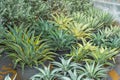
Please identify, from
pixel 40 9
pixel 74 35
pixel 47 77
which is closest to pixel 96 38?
pixel 74 35

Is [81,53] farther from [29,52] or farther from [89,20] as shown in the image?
[89,20]

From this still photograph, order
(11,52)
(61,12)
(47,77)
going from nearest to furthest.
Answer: (47,77)
(11,52)
(61,12)

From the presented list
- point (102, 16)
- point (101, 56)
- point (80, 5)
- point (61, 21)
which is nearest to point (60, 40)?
point (101, 56)

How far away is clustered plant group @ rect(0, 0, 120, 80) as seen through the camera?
3.85m

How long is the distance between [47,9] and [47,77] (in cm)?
249

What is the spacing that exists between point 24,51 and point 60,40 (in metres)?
0.87

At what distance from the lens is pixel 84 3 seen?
691 centimetres

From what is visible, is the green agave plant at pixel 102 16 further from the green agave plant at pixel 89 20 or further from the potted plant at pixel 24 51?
the potted plant at pixel 24 51

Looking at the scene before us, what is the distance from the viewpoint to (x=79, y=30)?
16.8 feet

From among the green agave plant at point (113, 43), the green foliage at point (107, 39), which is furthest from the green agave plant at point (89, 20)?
the green agave plant at point (113, 43)

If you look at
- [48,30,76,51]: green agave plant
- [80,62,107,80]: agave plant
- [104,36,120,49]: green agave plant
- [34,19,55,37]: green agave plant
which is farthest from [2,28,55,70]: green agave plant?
[104,36,120,49]: green agave plant

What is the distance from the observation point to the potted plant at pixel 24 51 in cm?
392

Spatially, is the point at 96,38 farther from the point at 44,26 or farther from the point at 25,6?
the point at 25,6

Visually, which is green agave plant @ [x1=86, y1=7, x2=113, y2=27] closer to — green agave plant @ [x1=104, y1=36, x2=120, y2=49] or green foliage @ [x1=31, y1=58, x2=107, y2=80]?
green agave plant @ [x1=104, y1=36, x2=120, y2=49]
